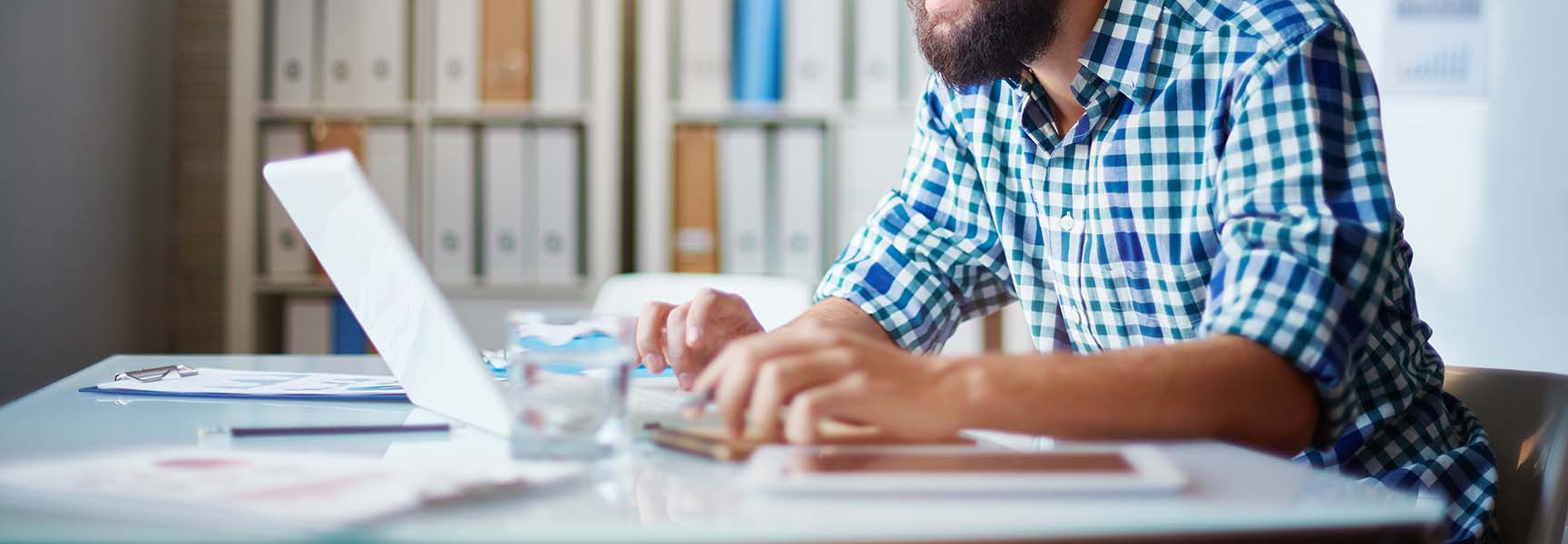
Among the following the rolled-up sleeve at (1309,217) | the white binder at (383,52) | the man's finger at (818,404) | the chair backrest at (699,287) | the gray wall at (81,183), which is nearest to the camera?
the man's finger at (818,404)

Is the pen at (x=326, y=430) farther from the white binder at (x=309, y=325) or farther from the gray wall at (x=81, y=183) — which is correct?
the white binder at (x=309, y=325)

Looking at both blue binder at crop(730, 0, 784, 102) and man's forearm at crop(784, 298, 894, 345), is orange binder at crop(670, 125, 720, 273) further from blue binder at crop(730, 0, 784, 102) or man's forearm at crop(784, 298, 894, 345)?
man's forearm at crop(784, 298, 894, 345)

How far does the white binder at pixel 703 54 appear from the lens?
2.38 m

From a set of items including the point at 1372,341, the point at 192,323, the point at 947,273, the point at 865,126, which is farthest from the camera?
the point at 192,323

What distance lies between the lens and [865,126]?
239 centimetres

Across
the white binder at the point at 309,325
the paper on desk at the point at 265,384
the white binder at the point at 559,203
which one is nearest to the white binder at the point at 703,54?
the white binder at the point at 559,203

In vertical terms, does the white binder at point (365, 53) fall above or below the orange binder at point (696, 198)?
above

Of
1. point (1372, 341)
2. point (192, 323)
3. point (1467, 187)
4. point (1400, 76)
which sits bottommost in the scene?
point (192, 323)

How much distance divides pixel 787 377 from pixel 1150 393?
20cm

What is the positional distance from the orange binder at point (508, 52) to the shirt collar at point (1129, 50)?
155cm

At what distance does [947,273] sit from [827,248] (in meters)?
1.13

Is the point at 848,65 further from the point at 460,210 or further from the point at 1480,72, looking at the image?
the point at 1480,72

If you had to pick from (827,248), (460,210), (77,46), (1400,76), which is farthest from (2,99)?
(1400,76)

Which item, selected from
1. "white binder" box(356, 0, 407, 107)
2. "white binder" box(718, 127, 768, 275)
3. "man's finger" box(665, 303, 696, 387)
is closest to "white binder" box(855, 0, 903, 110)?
"white binder" box(718, 127, 768, 275)
